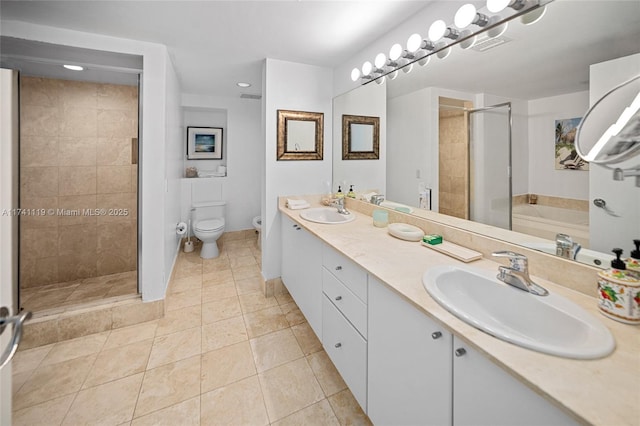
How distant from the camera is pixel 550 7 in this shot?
108 cm

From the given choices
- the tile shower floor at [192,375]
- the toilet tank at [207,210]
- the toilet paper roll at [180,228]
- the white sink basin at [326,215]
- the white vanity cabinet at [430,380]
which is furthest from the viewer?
the toilet tank at [207,210]

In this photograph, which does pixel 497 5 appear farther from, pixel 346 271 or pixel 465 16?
pixel 346 271

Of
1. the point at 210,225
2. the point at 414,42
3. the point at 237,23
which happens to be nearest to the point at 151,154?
the point at 237,23

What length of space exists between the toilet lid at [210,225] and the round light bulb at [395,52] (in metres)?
2.86

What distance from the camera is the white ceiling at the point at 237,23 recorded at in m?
1.64

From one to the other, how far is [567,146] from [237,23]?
2023mm

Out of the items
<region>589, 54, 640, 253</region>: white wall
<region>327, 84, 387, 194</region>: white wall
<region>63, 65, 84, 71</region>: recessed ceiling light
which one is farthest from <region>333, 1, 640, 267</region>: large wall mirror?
<region>63, 65, 84, 71</region>: recessed ceiling light

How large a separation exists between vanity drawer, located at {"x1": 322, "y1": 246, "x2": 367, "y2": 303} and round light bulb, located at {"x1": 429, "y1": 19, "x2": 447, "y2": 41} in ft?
4.26

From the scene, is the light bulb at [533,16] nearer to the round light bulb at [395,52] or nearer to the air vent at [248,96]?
the round light bulb at [395,52]

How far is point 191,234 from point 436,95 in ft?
12.6

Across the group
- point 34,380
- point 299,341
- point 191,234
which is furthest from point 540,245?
point 191,234

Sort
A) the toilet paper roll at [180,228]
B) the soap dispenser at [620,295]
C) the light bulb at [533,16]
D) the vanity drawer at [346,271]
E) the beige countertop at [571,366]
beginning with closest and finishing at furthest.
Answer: the beige countertop at [571,366], the soap dispenser at [620,295], the light bulb at [533,16], the vanity drawer at [346,271], the toilet paper roll at [180,228]

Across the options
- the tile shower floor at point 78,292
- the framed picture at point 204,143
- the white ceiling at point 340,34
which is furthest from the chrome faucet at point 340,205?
the framed picture at point 204,143

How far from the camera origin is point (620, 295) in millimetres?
778
